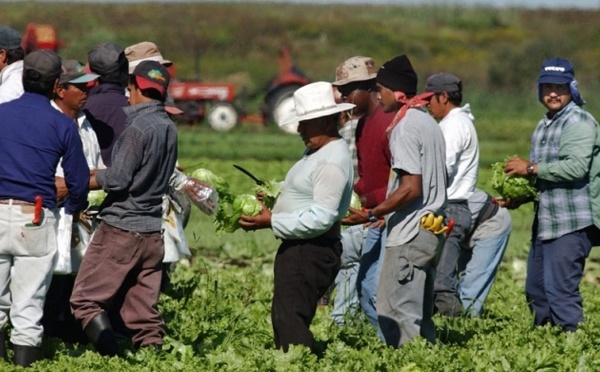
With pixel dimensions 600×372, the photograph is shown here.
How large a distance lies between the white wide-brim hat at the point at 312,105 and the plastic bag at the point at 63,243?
161 centimetres

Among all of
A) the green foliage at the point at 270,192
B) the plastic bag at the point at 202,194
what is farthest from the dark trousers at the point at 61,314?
the green foliage at the point at 270,192

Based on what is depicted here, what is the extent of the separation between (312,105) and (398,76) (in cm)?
71

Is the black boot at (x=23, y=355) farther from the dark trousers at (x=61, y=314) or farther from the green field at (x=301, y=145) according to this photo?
the dark trousers at (x=61, y=314)

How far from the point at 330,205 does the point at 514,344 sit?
193 centimetres

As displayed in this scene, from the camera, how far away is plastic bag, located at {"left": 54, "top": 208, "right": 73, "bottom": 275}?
834cm

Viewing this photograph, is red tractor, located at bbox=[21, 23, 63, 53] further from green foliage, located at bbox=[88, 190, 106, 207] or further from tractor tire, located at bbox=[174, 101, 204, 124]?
green foliage, located at bbox=[88, 190, 106, 207]

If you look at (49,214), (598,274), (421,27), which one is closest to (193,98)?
(598,274)

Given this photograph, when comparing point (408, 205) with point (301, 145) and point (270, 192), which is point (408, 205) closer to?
point (270, 192)

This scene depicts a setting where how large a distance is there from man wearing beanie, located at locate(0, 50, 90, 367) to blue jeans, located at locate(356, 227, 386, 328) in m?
2.37

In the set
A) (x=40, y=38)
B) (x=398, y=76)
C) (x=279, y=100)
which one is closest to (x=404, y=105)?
(x=398, y=76)

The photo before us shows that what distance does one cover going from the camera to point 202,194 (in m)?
8.83

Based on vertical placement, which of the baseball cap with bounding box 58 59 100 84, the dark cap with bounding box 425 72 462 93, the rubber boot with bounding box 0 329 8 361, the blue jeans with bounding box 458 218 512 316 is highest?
the baseball cap with bounding box 58 59 100 84

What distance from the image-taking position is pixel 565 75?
9.45m

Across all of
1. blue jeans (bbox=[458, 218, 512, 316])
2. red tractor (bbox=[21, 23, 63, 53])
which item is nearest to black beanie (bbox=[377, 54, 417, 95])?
blue jeans (bbox=[458, 218, 512, 316])
